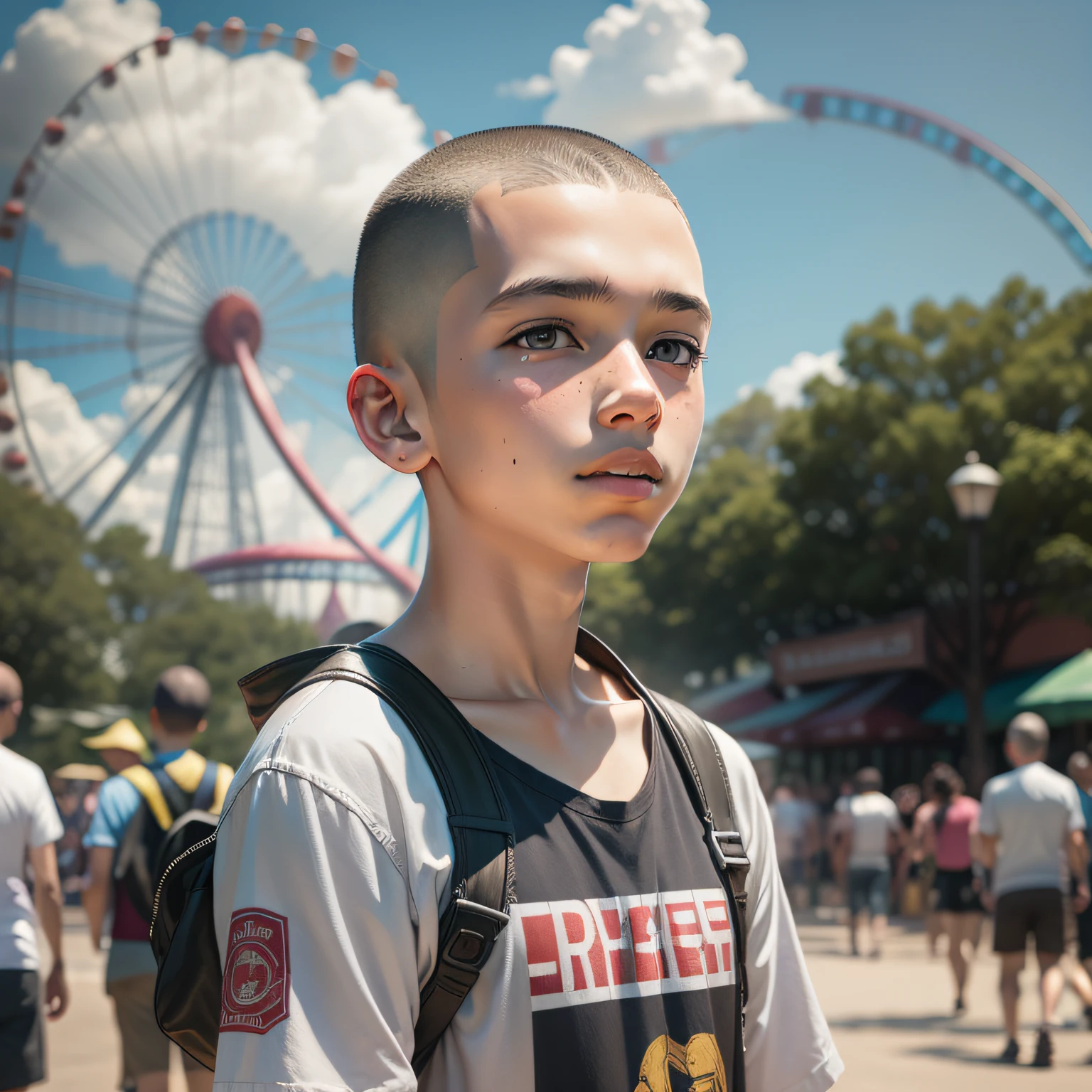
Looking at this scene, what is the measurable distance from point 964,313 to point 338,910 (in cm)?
2211

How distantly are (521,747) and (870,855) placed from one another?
10889 millimetres

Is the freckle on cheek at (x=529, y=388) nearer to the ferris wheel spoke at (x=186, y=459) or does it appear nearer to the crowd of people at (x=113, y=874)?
the crowd of people at (x=113, y=874)

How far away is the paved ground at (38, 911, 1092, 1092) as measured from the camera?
6.55 meters

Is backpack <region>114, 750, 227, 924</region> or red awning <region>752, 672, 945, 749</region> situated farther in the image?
red awning <region>752, 672, 945, 749</region>

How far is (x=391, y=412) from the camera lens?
1400mm

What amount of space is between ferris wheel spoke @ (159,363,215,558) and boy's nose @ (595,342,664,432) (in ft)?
115

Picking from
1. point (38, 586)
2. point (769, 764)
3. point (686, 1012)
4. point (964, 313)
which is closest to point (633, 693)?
point (686, 1012)

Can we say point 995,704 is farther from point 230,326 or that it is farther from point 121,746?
point 230,326

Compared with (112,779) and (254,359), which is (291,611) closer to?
(254,359)

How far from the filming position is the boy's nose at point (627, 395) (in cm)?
127

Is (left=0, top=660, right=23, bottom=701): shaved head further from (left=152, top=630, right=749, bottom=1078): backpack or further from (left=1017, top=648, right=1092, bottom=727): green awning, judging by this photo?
(left=1017, top=648, right=1092, bottom=727): green awning

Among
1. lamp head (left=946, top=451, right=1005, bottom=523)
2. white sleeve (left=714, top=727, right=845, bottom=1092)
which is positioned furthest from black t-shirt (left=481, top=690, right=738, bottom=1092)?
lamp head (left=946, top=451, right=1005, bottom=523)

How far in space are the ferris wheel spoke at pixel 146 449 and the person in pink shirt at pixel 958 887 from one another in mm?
28620

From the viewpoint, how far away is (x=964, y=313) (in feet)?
70.8
